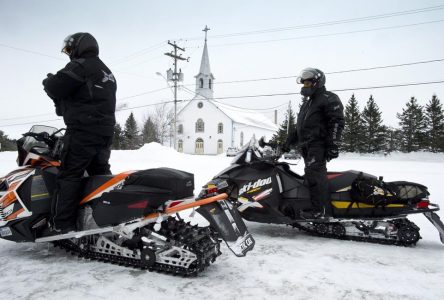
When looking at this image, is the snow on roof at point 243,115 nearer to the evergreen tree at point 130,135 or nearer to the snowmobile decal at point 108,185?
the evergreen tree at point 130,135

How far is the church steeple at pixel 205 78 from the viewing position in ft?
174

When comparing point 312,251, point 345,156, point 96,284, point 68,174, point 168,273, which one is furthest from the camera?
point 345,156

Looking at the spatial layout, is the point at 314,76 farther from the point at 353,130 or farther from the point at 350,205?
the point at 353,130

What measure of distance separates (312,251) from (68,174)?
8.09 ft

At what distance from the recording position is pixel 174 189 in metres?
2.92

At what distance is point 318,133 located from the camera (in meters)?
4.24

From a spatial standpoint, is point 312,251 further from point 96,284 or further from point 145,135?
point 145,135

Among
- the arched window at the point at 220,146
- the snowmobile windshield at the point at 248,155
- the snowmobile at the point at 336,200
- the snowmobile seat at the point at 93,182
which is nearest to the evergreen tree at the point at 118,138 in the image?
the arched window at the point at 220,146

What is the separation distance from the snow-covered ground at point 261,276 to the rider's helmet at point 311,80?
1.89 meters

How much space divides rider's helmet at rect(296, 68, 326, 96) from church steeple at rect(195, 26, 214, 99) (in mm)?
50151

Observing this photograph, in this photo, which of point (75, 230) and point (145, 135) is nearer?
point (75, 230)

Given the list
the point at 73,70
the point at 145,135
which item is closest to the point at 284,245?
the point at 73,70

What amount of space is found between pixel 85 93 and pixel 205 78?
5179 centimetres

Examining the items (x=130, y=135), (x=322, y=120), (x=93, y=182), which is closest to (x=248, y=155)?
(x=322, y=120)
